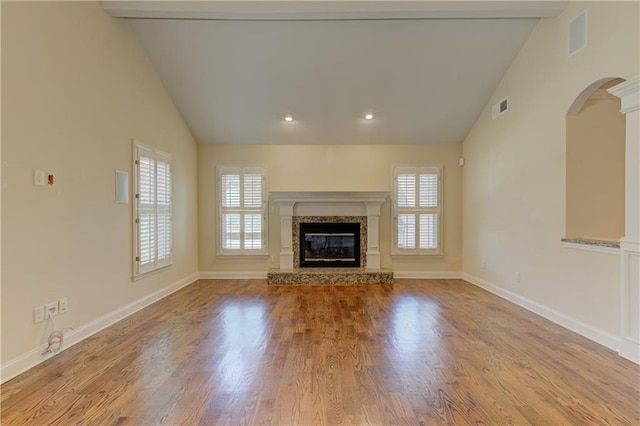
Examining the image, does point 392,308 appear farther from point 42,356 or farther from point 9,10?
point 9,10

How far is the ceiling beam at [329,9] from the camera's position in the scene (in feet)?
11.2

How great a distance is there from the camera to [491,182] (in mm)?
5027

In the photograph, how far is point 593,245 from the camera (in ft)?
10.3

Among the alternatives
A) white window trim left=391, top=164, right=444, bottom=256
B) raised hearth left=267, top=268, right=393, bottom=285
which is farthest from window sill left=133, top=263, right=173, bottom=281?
white window trim left=391, top=164, right=444, bottom=256

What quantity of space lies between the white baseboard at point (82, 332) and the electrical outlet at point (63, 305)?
221 millimetres

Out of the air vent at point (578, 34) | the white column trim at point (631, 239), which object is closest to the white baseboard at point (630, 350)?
the white column trim at point (631, 239)

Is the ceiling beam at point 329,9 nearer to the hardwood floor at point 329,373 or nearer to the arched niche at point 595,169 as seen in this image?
the arched niche at point 595,169

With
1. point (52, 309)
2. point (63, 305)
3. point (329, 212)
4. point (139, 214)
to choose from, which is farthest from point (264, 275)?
point (52, 309)

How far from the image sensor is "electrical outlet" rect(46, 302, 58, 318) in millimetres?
2727

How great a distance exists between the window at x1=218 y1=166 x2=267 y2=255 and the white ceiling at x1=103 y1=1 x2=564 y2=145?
30.5 inches

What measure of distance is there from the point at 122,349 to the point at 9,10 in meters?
2.80

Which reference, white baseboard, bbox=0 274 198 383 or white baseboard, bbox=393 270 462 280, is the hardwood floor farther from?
white baseboard, bbox=393 270 462 280

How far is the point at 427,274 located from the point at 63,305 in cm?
535

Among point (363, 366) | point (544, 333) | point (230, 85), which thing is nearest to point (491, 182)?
point (544, 333)
